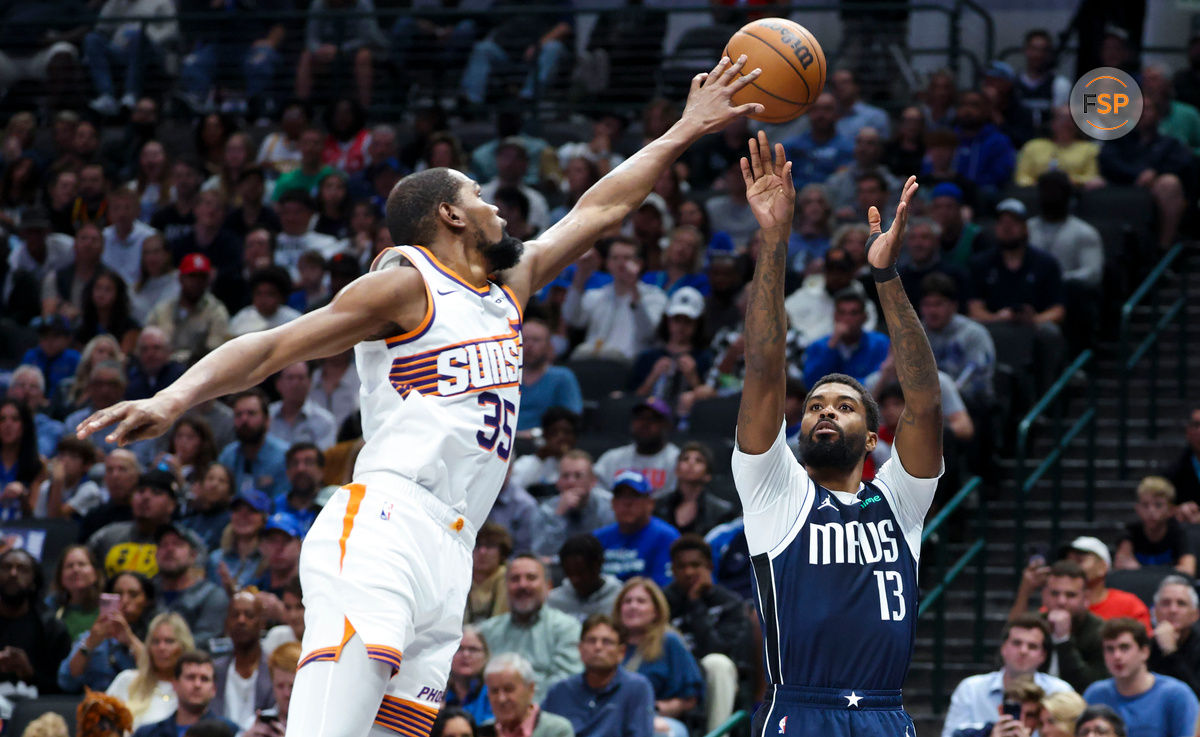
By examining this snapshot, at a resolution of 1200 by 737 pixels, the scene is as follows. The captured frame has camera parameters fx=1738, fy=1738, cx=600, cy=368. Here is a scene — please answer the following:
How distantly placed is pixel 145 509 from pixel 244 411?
1.17 metres

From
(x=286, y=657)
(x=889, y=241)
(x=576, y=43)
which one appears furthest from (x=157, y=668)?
(x=576, y=43)

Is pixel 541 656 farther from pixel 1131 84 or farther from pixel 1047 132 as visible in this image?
pixel 1047 132

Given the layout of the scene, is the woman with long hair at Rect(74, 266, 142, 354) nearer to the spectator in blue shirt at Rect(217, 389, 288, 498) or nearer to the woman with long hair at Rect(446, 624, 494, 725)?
the spectator in blue shirt at Rect(217, 389, 288, 498)

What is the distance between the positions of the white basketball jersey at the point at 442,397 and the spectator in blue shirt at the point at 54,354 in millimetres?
10158

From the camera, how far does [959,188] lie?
581 inches

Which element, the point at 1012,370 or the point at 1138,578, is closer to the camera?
the point at 1138,578

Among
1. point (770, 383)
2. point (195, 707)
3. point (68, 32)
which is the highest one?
point (68, 32)

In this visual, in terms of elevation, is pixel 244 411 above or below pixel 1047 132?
below

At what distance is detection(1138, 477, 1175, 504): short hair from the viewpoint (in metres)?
11.1

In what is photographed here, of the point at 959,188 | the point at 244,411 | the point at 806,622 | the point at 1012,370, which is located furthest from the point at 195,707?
the point at 959,188

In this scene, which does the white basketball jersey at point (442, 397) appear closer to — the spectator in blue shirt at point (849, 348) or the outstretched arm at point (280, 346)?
the outstretched arm at point (280, 346)

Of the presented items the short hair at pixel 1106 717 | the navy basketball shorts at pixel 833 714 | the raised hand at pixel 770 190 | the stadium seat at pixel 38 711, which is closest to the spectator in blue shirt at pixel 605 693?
the short hair at pixel 1106 717

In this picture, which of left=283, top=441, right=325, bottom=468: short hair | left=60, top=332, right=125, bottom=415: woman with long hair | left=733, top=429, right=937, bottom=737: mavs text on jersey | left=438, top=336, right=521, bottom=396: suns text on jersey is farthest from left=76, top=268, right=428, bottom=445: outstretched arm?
left=60, top=332, right=125, bottom=415: woman with long hair

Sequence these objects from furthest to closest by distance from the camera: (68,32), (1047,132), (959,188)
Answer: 1. (68,32)
2. (1047,132)
3. (959,188)
